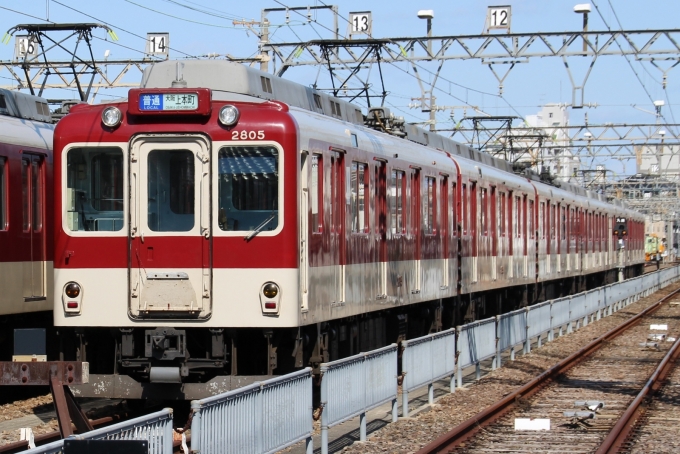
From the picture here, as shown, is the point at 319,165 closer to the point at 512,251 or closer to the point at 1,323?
the point at 1,323

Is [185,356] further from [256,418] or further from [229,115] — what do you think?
[256,418]

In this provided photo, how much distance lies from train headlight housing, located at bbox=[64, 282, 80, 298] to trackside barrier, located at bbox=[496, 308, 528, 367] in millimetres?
7942

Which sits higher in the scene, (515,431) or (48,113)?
(48,113)

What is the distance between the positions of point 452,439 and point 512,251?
15439mm

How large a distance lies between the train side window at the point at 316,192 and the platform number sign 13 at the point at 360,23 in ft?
48.2

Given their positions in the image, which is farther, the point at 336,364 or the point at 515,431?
the point at 515,431

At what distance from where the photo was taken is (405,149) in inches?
667

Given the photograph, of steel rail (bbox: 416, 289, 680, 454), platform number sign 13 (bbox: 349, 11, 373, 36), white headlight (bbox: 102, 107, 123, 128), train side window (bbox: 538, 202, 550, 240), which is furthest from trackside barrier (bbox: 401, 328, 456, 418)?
train side window (bbox: 538, 202, 550, 240)

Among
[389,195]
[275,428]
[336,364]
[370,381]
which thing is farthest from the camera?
[389,195]

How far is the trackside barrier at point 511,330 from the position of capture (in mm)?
18438

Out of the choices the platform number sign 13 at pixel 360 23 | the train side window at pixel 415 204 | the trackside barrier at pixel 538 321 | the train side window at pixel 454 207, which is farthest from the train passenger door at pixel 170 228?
the platform number sign 13 at pixel 360 23

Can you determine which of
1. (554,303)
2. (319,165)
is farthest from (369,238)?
(554,303)

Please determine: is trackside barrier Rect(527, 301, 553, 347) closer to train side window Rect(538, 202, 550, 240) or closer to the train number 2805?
train side window Rect(538, 202, 550, 240)

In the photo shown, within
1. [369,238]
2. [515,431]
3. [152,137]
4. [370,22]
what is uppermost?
[370,22]
